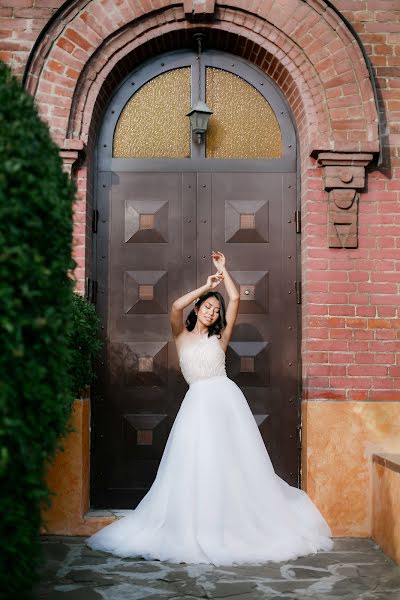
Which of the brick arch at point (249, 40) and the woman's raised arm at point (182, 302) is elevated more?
the brick arch at point (249, 40)

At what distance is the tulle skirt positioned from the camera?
4898 millimetres

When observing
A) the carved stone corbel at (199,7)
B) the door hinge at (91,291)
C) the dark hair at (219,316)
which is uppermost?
the carved stone corbel at (199,7)

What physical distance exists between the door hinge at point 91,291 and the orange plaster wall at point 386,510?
8.40ft

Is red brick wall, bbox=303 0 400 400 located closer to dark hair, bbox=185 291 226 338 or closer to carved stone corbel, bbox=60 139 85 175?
→ dark hair, bbox=185 291 226 338

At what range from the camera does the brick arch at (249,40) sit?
577 cm

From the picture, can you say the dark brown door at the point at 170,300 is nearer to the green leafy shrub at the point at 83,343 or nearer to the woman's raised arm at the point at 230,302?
the woman's raised arm at the point at 230,302

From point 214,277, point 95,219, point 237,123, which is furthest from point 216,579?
point 237,123

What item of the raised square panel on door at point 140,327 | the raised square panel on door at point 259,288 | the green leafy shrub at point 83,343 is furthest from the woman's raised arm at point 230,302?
the green leafy shrub at point 83,343

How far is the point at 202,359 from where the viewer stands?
17.9 ft

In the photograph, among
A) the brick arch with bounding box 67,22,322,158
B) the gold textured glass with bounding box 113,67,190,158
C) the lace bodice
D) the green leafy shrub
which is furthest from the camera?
the gold textured glass with bounding box 113,67,190,158

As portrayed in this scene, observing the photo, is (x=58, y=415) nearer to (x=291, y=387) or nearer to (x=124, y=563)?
(x=124, y=563)

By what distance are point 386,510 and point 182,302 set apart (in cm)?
210

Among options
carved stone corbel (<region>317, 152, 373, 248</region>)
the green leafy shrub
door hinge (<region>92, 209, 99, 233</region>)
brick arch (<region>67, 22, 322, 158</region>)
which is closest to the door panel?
door hinge (<region>92, 209, 99, 233</region>)

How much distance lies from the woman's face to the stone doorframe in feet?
2.59
